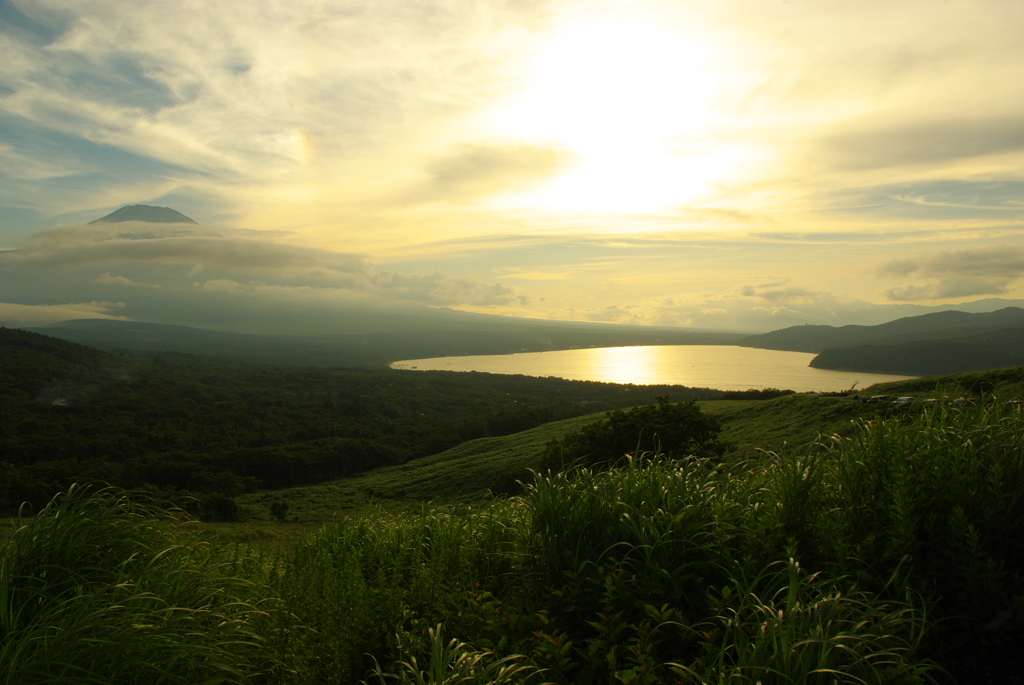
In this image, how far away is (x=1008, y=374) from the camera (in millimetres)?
22250

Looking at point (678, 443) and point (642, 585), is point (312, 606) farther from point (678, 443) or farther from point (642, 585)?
point (678, 443)

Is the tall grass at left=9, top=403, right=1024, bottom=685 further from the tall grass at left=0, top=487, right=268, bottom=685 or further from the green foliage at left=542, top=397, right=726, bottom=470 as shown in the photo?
the green foliage at left=542, top=397, right=726, bottom=470

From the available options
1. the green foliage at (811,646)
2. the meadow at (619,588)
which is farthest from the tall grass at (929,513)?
the green foliage at (811,646)

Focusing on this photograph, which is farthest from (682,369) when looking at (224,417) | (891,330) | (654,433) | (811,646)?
(811,646)

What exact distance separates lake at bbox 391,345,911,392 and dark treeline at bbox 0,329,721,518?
14.8 meters

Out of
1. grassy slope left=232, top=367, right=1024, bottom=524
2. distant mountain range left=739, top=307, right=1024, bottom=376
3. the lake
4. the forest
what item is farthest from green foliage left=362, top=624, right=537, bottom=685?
the lake

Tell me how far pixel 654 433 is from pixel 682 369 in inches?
4587

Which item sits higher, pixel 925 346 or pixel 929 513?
pixel 925 346

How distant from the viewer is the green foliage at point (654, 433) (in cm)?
1597

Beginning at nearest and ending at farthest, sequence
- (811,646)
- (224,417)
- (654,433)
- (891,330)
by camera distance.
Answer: (811,646)
(654,433)
(224,417)
(891,330)

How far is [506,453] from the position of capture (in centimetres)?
3928

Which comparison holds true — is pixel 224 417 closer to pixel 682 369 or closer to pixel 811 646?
pixel 811 646

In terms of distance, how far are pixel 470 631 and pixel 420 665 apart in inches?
14.1

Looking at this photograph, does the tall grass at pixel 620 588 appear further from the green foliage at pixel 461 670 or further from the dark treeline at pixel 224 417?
the dark treeline at pixel 224 417
